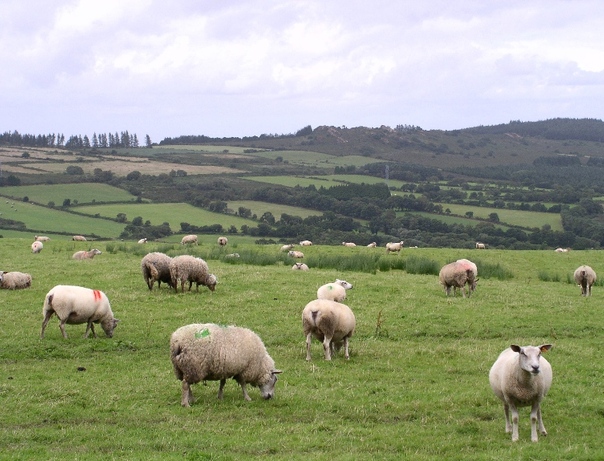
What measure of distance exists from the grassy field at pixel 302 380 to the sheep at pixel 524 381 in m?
0.43

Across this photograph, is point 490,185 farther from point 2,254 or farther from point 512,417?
point 512,417

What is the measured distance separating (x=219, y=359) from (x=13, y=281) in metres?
14.6

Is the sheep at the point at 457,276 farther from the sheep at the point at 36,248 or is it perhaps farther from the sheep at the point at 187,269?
the sheep at the point at 36,248

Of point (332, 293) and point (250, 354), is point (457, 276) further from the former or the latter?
point (250, 354)

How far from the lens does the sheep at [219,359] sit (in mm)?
12719

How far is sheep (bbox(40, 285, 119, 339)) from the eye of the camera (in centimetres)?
1786

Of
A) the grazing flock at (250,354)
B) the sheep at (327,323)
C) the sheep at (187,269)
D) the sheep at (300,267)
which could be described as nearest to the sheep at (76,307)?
the grazing flock at (250,354)

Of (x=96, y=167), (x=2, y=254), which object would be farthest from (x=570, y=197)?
(x=2, y=254)

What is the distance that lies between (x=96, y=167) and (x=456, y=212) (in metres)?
59.5

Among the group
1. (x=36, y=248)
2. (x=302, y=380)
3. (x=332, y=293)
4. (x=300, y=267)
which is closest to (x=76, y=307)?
(x=302, y=380)

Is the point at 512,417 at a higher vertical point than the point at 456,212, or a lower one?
higher

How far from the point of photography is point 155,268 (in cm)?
2458

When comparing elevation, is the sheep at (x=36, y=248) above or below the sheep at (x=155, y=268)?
below

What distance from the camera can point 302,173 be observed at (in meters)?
126
